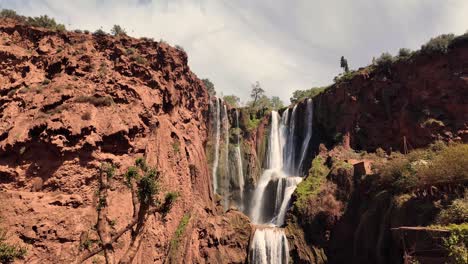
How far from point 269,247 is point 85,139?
17.5 metres

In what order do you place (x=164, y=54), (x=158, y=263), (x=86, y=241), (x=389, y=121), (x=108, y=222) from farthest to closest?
(x=389, y=121) → (x=164, y=54) → (x=158, y=263) → (x=108, y=222) → (x=86, y=241)

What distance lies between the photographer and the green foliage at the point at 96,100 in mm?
27775

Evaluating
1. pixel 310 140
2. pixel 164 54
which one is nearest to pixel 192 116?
pixel 164 54

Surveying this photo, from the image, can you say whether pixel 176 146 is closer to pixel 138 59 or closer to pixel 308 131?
pixel 138 59

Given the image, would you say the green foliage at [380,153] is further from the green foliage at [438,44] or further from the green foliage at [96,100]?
the green foliage at [96,100]

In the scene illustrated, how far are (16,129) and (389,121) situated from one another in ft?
114

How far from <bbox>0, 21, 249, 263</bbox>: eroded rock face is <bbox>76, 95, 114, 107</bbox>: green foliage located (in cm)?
7

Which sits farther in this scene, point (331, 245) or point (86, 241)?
point (331, 245)

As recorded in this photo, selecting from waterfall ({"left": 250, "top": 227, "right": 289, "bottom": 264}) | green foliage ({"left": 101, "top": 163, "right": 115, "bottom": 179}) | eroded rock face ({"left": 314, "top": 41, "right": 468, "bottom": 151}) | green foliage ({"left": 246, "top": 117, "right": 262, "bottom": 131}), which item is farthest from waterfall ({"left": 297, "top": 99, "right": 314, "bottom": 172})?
green foliage ({"left": 101, "top": 163, "right": 115, "bottom": 179})

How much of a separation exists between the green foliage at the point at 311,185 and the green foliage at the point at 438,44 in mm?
15661

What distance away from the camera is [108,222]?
80.0 feet

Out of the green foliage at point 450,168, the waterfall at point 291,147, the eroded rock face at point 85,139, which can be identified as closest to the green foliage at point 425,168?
the green foliage at point 450,168

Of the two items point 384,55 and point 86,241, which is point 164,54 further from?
point 384,55

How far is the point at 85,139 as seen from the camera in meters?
26.0
